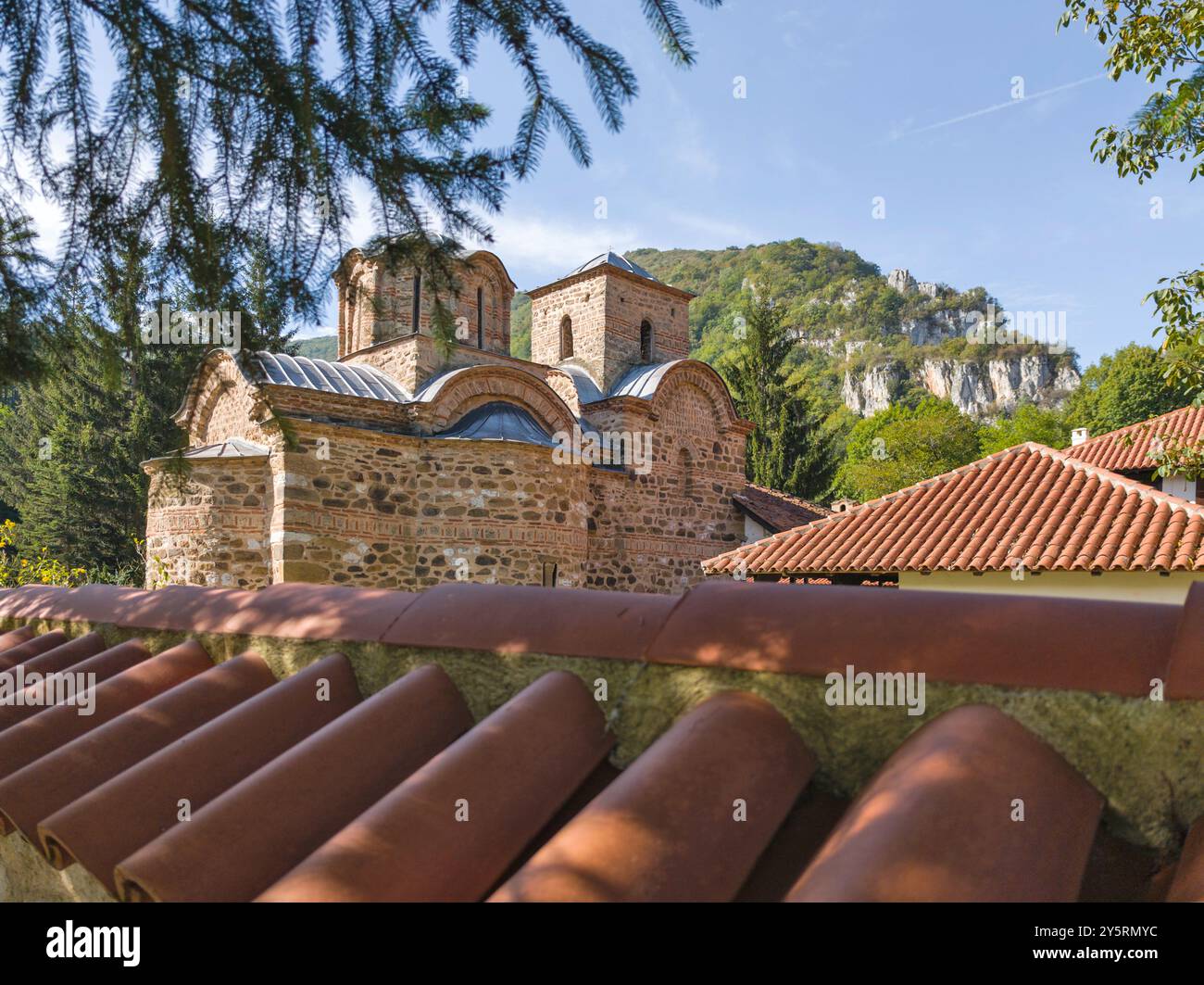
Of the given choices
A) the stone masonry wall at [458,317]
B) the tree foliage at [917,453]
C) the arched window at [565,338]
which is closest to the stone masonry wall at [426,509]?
the stone masonry wall at [458,317]

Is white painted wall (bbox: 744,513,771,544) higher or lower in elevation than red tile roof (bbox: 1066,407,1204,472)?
lower

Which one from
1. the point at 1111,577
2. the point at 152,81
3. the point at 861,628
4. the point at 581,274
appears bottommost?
the point at 1111,577

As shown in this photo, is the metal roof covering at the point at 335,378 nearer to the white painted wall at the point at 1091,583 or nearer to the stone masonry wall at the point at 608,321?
the stone masonry wall at the point at 608,321

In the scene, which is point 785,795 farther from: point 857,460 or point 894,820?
point 857,460

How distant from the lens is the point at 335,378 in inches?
469

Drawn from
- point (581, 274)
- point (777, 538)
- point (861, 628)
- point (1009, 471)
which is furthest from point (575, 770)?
point (581, 274)

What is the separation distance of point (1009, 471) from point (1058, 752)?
32.8 ft

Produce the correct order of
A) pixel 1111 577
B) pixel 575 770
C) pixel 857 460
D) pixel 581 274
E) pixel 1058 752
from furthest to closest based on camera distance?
pixel 857 460 < pixel 581 274 < pixel 1111 577 < pixel 575 770 < pixel 1058 752

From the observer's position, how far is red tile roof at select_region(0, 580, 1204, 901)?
1.08 m

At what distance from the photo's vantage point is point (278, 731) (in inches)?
70.1

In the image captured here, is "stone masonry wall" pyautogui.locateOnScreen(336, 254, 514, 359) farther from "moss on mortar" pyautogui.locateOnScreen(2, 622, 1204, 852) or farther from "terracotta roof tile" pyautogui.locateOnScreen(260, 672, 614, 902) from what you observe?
"terracotta roof tile" pyautogui.locateOnScreen(260, 672, 614, 902)

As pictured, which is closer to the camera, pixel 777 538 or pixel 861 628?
pixel 861 628

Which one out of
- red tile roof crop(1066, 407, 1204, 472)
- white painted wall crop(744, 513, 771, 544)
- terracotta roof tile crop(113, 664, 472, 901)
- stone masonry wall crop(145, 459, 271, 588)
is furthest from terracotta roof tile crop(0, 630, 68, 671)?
red tile roof crop(1066, 407, 1204, 472)

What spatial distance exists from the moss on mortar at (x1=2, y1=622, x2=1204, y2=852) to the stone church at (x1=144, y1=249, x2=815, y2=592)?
6415 millimetres
